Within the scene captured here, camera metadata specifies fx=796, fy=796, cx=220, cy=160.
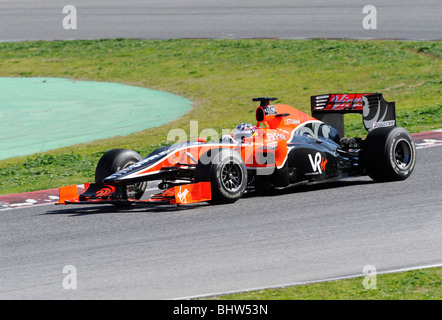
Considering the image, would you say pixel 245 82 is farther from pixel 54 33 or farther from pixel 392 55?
pixel 54 33

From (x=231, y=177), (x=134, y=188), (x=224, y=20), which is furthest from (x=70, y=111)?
(x=224, y=20)

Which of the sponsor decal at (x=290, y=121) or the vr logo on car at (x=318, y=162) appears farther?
the sponsor decal at (x=290, y=121)

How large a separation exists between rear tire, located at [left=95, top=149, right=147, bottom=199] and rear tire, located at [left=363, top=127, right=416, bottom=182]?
3084mm

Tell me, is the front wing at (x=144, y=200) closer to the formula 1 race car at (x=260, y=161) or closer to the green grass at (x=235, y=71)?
the formula 1 race car at (x=260, y=161)

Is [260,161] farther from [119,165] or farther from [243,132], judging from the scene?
[119,165]

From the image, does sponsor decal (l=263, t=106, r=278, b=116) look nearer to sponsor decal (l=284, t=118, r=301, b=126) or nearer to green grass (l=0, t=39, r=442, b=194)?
sponsor decal (l=284, t=118, r=301, b=126)

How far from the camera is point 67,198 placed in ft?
33.8

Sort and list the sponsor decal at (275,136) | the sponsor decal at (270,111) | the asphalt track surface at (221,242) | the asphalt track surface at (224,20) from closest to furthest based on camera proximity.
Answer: the asphalt track surface at (221,242), the sponsor decal at (275,136), the sponsor decal at (270,111), the asphalt track surface at (224,20)

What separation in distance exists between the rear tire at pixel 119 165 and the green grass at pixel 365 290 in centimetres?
445

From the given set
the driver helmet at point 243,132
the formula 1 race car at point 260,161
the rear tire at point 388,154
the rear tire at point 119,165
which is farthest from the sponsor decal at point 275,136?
the rear tire at point 119,165

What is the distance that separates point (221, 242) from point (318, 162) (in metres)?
2.82

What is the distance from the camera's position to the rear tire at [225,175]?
957 centimetres

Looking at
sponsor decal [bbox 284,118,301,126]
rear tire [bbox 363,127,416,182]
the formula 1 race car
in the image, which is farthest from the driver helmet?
rear tire [bbox 363,127,416,182]

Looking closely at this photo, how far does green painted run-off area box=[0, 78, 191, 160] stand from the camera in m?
17.6
